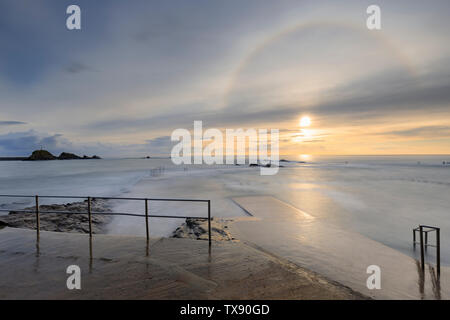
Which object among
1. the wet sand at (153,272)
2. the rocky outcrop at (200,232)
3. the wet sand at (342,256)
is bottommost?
the wet sand at (342,256)

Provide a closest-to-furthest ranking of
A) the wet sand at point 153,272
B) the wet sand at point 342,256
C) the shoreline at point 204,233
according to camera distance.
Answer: the wet sand at point 153,272 < the shoreline at point 204,233 < the wet sand at point 342,256

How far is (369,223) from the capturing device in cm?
1235

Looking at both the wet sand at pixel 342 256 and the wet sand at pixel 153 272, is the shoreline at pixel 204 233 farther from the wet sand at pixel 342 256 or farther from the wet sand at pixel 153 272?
the wet sand at pixel 342 256

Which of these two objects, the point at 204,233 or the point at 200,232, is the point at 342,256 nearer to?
the point at 204,233

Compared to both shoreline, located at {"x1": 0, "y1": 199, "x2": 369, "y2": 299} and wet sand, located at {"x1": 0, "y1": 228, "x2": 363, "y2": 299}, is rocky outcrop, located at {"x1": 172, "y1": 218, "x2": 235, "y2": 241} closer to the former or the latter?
shoreline, located at {"x1": 0, "y1": 199, "x2": 369, "y2": 299}

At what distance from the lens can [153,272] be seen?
403cm

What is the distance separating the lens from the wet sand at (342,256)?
16.5 feet

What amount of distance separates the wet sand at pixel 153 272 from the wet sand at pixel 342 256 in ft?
6.07

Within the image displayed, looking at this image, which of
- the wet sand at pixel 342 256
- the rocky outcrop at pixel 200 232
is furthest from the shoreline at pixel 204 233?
the wet sand at pixel 342 256

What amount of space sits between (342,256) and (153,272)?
18.3 ft

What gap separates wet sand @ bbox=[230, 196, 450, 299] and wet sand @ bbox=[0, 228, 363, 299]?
72.8 inches
